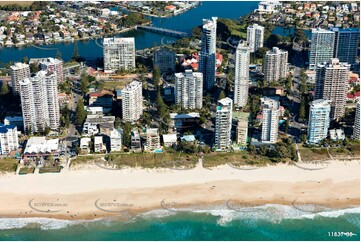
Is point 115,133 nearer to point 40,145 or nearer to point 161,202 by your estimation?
point 40,145

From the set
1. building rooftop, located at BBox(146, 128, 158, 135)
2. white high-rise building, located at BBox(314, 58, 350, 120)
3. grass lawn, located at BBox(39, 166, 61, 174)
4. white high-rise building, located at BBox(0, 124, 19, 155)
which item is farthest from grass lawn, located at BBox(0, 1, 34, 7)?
white high-rise building, located at BBox(314, 58, 350, 120)

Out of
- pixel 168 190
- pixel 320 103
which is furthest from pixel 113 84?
pixel 320 103

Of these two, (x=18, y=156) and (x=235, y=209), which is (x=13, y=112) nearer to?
(x=18, y=156)

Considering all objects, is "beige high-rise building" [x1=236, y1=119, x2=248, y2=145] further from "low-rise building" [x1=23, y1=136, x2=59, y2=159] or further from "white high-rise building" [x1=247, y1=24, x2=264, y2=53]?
"white high-rise building" [x1=247, y1=24, x2=264, y2=53]

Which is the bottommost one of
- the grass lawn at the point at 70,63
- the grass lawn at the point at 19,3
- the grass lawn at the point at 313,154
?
the grass lawn at the point at 313,154

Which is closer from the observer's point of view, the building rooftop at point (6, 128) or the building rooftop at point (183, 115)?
the building rooftop at point (6, 128)

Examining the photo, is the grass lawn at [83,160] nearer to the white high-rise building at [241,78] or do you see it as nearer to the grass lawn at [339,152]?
the white high-rise building at [241,78]

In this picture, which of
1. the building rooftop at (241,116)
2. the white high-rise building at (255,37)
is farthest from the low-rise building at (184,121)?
the white high-rise building at (255,37)
